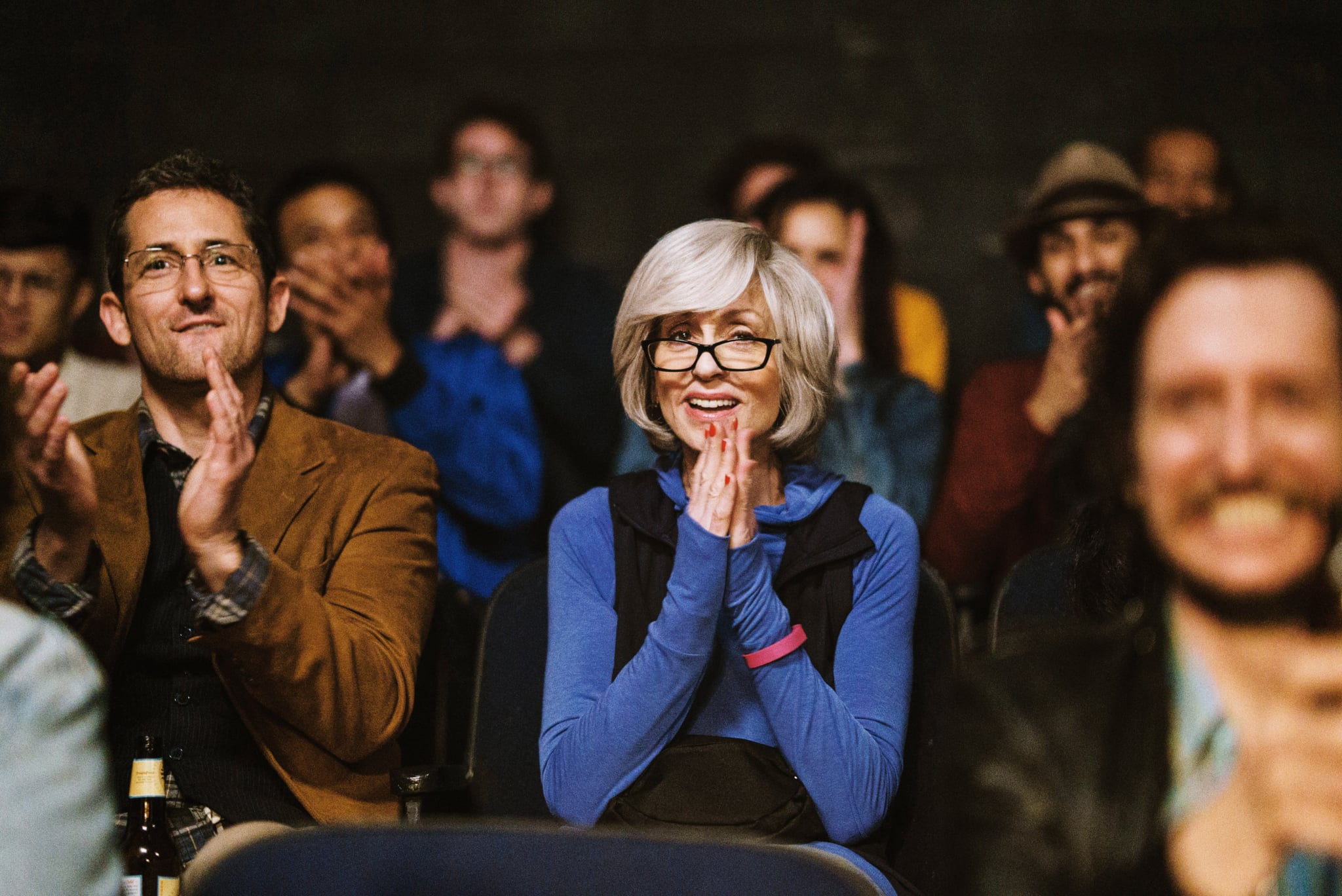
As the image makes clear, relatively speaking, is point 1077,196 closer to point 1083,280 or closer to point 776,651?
point 1083,280

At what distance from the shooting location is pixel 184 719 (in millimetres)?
1868

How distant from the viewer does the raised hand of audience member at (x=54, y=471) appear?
5.27ft

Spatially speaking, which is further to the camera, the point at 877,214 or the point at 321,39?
the point at 321,39

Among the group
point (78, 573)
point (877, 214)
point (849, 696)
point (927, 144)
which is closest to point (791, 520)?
point (849, 696)

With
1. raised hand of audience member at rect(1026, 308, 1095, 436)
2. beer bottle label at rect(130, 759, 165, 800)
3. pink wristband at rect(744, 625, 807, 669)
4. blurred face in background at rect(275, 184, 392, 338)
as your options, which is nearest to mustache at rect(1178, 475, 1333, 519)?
pink wristband at rect(744, 625, 807, 669)

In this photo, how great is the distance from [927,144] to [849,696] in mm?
2227

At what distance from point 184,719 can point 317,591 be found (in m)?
0.24

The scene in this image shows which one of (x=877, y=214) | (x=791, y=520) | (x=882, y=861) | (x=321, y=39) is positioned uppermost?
(x=321, y=39)

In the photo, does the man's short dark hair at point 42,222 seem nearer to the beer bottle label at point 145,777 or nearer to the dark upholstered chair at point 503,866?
the beer bottle label at point 145,777

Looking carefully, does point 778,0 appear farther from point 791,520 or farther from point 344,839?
point 344,839

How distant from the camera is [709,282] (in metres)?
1.88

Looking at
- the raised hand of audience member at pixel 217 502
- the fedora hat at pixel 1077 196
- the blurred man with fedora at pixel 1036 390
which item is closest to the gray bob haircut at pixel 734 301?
the raised hand of audience member at pixel 217 502

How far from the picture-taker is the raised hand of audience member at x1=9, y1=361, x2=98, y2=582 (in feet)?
5.27

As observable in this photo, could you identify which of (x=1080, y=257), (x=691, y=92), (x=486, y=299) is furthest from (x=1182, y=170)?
(x=486, y=299)
